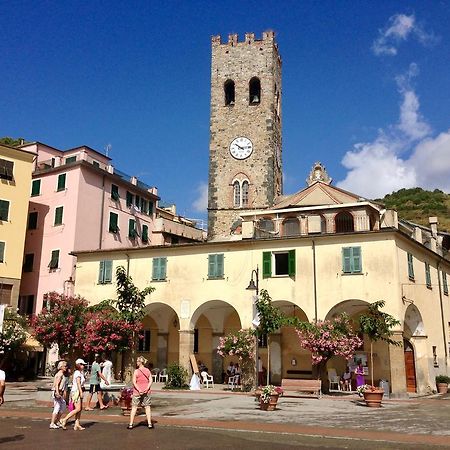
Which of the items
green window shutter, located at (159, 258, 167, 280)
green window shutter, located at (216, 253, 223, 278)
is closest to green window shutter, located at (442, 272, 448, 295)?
green window shutter, located at (216, 253, 223, 278)

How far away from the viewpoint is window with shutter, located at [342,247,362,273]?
26547 millimetres

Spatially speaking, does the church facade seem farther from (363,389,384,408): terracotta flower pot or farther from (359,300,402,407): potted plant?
(363,389,384,408): terracotta flower pot

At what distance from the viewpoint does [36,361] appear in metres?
35.6

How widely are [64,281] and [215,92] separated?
23.9 metres

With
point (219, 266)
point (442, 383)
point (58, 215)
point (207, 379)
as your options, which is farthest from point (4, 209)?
point (442, 383)

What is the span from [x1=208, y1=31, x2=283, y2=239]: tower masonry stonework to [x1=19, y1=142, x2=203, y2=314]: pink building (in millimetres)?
7413

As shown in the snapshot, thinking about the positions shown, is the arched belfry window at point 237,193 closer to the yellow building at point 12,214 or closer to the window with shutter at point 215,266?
the yellow building at point 12,214

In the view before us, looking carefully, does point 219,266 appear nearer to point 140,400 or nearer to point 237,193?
point 140,400

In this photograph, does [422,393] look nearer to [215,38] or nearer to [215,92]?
[215,92]

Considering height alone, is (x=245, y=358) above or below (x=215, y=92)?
below

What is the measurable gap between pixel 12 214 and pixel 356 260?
22.9 meters

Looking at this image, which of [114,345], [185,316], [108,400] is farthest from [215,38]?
[108,400]

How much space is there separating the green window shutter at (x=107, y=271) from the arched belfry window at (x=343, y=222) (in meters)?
14.1

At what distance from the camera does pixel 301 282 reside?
27672 millimetres
